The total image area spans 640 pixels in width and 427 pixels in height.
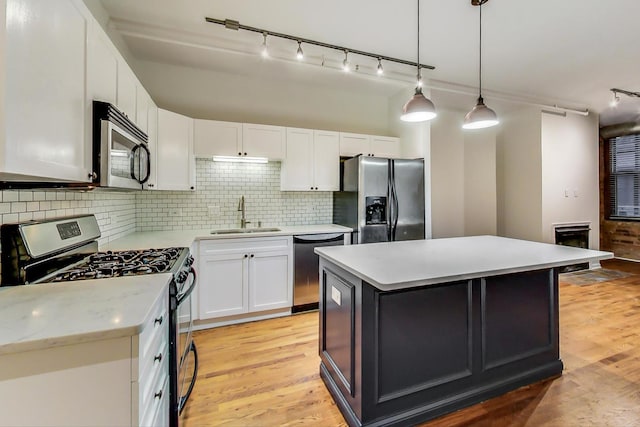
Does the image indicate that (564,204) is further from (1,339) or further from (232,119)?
(1,339)

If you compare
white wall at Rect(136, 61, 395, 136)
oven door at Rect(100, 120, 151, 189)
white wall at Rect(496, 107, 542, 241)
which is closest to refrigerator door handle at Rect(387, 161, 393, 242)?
white wall at Rect(136, 61, 395, 136)

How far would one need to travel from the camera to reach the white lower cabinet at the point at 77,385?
0.83m

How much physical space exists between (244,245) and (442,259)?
193 cm

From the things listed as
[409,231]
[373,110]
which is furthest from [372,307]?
[373,110]

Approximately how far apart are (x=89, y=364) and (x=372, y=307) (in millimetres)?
1197

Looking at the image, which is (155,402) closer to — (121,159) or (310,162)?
(121,159)

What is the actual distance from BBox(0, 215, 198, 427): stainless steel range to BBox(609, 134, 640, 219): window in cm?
814

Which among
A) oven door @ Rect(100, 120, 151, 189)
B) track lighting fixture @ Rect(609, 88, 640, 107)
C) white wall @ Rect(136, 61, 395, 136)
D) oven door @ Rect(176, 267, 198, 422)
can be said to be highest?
track lighting fixture @ Rect(609, 88, 640, 107)

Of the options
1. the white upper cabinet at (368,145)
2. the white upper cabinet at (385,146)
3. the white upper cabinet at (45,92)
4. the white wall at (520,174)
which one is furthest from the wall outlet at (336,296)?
the white wall at (520,174)

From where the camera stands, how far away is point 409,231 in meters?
3.53

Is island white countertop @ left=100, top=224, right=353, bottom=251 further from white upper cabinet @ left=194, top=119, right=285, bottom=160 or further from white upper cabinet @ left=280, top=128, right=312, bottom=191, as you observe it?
white upper cabinet @ left=194, top=119, right=285, bottom=160

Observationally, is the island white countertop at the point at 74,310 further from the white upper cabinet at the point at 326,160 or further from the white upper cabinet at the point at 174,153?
the white upper cabinet at the point at 326,160

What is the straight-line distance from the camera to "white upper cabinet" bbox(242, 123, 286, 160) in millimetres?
3270

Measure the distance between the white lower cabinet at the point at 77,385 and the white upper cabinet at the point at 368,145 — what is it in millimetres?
3150
